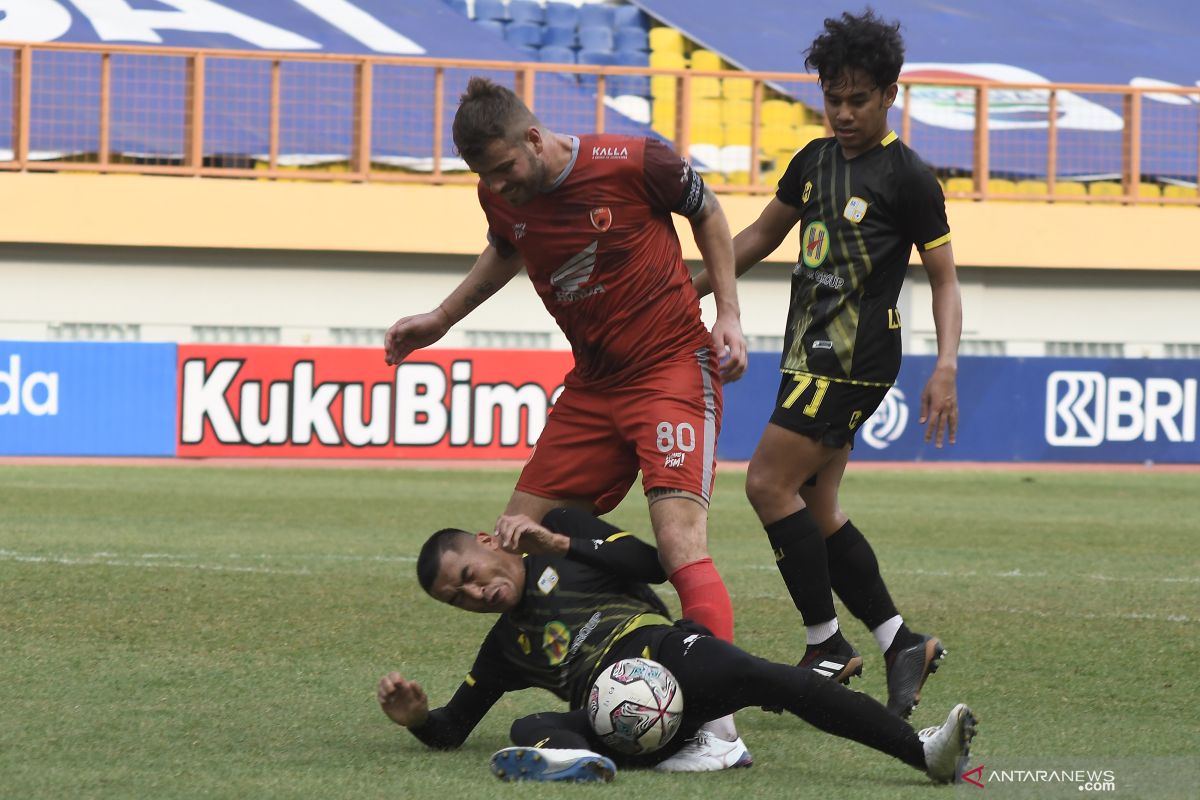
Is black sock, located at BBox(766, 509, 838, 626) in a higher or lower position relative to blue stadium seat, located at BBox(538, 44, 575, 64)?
lower

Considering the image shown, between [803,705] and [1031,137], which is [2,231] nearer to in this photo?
[1031,137]

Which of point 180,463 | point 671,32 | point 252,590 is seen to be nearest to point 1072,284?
point 671,32

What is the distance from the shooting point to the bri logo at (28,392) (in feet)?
59.9

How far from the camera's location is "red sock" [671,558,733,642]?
4.43 metres

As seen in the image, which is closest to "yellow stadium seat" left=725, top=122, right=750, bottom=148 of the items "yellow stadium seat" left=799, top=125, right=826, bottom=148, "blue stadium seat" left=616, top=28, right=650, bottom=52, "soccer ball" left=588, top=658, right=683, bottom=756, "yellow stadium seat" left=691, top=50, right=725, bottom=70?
"yellow stadium seat" left=799, top=125, right=826, bottom=148

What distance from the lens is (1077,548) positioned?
1066cm

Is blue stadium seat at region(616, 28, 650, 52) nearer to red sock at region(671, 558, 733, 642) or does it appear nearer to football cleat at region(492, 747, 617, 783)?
red sock at region(671, 558, 733, 642)

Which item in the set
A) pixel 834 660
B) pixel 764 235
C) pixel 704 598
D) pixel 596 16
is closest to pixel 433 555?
pixel 704 598

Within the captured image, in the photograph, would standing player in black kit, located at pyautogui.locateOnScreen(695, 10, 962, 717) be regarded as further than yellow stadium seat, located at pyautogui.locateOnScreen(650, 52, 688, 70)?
No

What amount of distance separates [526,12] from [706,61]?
2.82m

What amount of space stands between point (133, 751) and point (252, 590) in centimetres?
341

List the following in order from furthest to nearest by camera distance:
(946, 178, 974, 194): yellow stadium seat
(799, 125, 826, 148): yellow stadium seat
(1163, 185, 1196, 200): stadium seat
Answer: (1163, 185, 1196, 200): stadium seat < (946, 178, 974, 194): yellow stadium seat < (799, 125, 826, 148): yellow stadium seat

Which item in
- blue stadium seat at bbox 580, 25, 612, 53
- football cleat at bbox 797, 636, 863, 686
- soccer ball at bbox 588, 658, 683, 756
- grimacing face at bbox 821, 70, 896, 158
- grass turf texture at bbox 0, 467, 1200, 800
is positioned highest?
blue stadium seat at bbox 580, 25, 612, 53

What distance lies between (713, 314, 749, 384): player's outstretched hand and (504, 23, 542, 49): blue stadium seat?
21.2 metres
